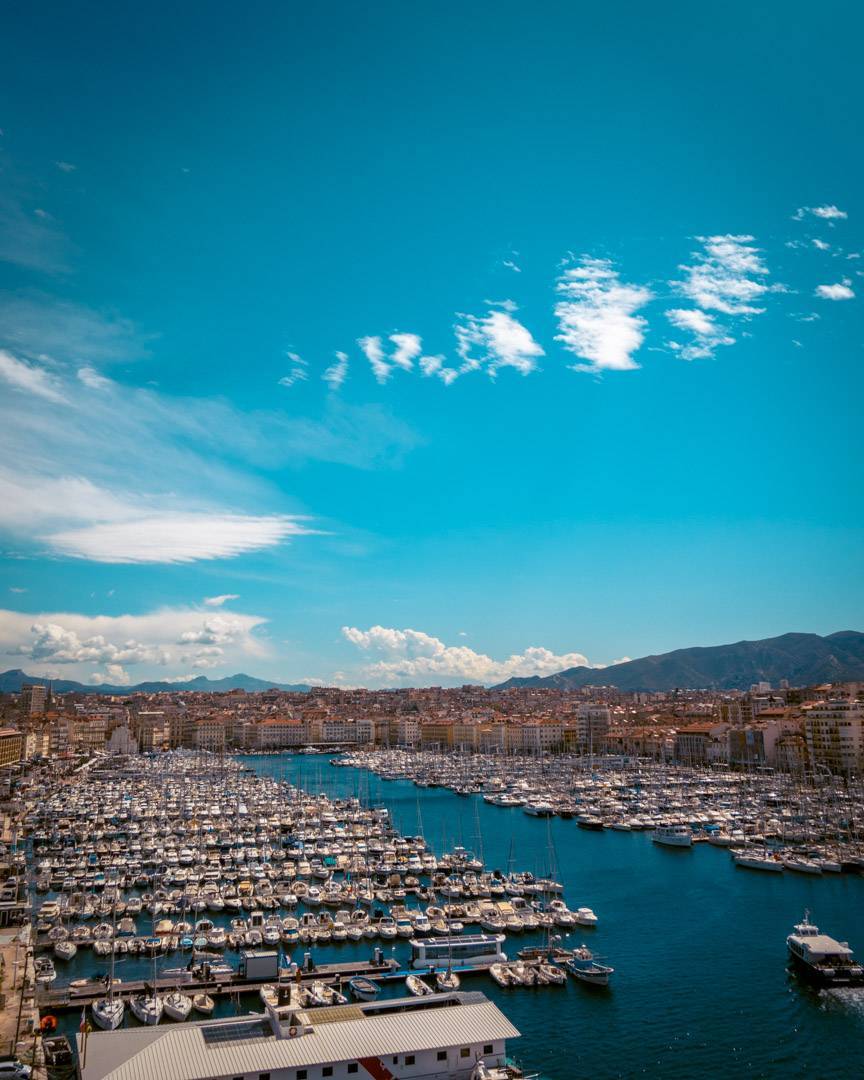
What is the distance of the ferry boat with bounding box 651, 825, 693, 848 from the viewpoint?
33.2 metres

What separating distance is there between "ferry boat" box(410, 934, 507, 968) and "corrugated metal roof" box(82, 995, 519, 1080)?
6.07m

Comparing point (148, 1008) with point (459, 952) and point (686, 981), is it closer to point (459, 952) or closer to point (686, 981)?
point (459, 952)

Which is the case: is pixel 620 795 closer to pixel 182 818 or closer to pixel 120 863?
pixel 182 818

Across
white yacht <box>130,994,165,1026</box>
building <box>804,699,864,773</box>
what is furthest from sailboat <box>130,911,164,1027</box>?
building <box>804,699,864,773</box>

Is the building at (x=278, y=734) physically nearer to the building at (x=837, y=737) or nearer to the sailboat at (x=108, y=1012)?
the building at (x=837, y=737)

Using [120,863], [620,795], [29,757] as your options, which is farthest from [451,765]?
[120,863]

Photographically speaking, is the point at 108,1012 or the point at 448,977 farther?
the point at 448,977

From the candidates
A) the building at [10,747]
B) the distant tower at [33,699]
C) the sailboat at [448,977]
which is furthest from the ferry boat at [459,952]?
the distant tower at [33,699]

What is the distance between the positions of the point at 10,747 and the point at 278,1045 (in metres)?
59.9

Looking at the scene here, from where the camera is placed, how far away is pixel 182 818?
37281 mm

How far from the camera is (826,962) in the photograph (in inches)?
703

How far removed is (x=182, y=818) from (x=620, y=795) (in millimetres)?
23653

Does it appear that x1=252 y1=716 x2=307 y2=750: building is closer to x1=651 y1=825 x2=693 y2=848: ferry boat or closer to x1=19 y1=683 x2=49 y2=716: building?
x1=19 y1=683 x2=49 y2=716: building

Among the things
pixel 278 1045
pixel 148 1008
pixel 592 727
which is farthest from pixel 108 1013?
pixel 592 727
